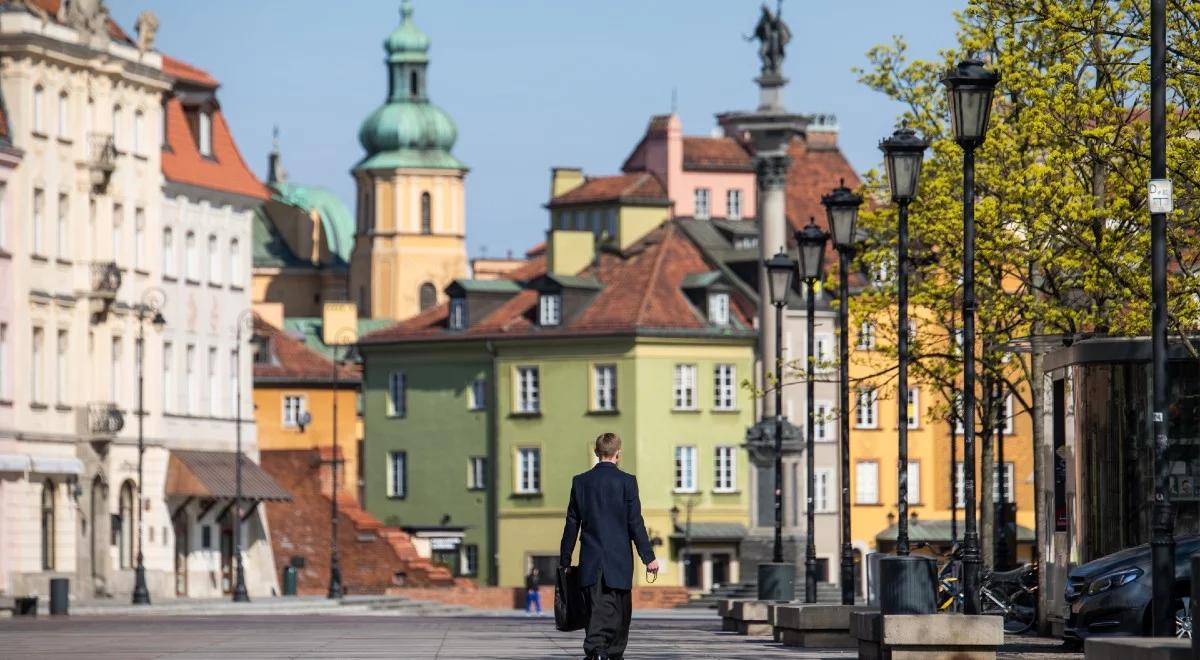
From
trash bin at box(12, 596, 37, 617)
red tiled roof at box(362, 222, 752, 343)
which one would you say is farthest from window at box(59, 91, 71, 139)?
red tiled roof at box(362, 222, 752, 343)

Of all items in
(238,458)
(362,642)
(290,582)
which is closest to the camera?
(362,642)

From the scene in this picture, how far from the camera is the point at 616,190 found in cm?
12581

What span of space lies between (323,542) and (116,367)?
18.2m

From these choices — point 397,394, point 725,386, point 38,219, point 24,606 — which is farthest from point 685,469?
point 24,606

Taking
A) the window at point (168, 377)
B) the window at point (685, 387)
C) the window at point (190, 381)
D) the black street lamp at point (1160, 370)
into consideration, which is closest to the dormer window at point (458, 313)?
the window at point (685, 387)

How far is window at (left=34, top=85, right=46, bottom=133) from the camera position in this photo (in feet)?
245

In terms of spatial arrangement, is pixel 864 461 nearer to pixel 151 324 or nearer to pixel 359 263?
pixel 151 324

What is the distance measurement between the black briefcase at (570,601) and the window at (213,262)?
65.1 m

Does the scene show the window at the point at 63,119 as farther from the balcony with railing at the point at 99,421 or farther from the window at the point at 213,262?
the window at the point at 213,262

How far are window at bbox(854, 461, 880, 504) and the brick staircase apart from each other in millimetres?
16493

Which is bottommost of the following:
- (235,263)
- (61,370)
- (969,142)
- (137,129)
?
(61,370)

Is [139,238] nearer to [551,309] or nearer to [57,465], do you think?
[57,465]

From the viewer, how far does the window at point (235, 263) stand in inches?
3526

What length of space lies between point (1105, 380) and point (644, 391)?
73.4m
